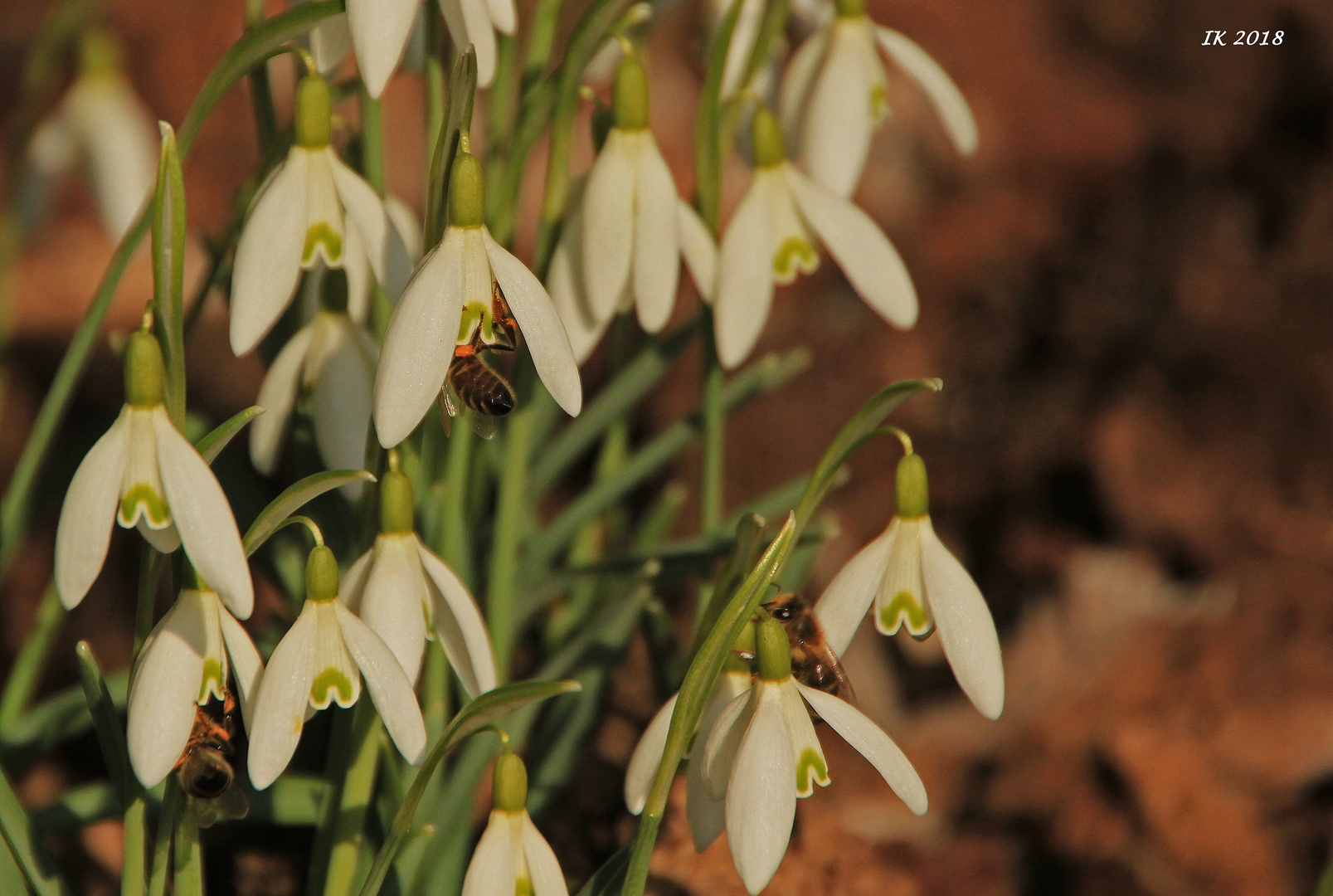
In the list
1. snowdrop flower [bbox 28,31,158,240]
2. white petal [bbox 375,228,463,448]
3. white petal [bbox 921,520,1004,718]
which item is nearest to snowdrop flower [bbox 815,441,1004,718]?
white petal [bbox 921,520,1004,718]

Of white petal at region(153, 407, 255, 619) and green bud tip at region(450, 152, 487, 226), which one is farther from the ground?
green bud tip at region(450, 152, 487, 226)

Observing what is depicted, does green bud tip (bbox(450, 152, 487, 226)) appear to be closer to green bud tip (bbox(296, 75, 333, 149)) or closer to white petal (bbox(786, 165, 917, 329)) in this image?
green bud tip (bbox(296, 75, 333, 149))

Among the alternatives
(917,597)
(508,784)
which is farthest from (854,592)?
(508,784)

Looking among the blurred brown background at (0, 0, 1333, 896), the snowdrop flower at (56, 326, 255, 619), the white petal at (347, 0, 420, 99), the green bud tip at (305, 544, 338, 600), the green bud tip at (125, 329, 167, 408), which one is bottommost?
the blurred brown background at (0, 0, 1333, 896)

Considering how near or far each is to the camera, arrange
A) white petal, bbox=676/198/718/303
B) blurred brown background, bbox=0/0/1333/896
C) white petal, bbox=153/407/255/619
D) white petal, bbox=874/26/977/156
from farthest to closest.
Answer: blurred brown background, bbox=0/0/1333/896, white petal, bbox=874/26/977/156, white petal, bbox=676/198/718/303, white petal, bbox=153/407/255/619

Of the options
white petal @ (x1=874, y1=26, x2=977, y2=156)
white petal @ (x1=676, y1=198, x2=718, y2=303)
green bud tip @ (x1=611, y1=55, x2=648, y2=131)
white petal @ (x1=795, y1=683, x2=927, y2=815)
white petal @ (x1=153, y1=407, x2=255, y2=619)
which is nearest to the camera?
white petal @ (x1=153, y1=407, x2=255, y2=619)

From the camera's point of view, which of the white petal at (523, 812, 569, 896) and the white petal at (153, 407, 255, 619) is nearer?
the white petal at (153, 407, 255, 619)
